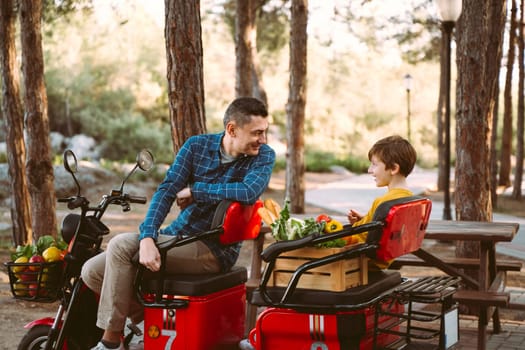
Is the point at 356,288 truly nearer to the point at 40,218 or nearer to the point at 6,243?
the point at 40,218

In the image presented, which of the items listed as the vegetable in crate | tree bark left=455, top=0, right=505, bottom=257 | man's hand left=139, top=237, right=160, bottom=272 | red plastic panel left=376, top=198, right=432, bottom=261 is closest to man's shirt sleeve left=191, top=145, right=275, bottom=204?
the vegetable in crate

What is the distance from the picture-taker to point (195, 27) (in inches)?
253

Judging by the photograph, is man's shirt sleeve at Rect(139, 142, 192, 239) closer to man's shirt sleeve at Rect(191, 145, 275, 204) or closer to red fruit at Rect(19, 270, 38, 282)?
man's shirt sleeve at Rect(191, 145, 275, 204)

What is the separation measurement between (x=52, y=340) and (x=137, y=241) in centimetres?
80

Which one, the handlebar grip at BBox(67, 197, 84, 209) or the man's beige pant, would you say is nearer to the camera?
the man's beige pant

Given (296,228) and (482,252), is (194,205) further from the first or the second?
(482,252)

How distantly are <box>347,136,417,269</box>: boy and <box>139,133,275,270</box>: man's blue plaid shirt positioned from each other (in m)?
0.59

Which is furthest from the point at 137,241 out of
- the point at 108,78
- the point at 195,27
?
the point at 108,78

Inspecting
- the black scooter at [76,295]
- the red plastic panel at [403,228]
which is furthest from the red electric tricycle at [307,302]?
the black scooter at [76,295]

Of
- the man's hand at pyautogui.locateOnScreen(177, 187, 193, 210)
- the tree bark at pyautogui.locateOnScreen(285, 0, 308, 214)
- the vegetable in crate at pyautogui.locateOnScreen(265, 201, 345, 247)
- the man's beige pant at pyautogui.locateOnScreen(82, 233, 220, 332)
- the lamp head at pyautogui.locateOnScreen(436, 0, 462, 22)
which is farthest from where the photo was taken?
the tree bark at pyautogui.locateOnScreen(285, 0, 308, 214)

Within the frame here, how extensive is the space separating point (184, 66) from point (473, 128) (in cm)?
291

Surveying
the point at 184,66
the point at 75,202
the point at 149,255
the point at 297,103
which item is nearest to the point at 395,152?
the point at 149,255

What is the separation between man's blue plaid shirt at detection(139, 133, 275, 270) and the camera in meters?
4.31

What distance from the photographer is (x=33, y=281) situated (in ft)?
14.6
